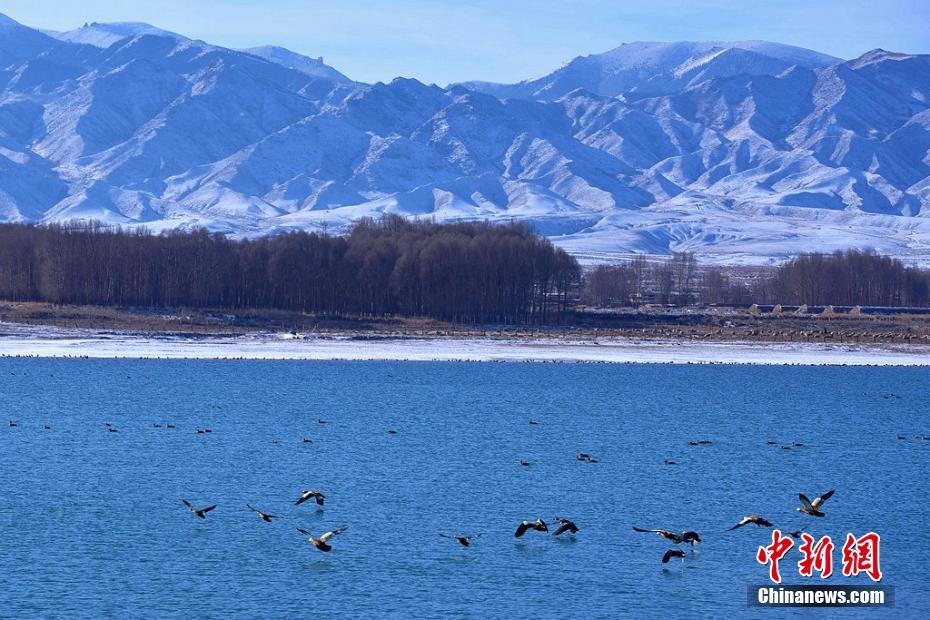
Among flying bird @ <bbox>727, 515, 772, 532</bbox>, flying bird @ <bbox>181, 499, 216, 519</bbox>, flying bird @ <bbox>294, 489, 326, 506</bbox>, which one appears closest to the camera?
flying bird @ <bbox>727, 515, 772, 532</bbox>

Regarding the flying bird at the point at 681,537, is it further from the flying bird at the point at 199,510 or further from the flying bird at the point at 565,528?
the flying bird at the point at 199,510

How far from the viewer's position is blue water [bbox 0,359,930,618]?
83.2 feet

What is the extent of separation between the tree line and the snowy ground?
15478 millimetres

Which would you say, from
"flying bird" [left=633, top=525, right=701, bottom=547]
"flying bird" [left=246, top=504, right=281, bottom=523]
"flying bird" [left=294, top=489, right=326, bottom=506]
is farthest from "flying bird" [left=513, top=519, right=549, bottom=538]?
"flying bird" [left=246, top=504, right=281, bottom=523]

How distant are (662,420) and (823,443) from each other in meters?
7.13

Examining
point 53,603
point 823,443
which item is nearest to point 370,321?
point 823,443

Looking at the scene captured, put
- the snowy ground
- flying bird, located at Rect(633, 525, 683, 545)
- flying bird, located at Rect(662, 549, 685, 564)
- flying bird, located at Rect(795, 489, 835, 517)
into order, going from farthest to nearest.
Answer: the snowy ground
flying bird, located at Rect(795, 489, 835, 517)
flying bird, located at Rect(633, 525, 683, 545)
flying bird, located at Rect(662, 549, 685, 564)

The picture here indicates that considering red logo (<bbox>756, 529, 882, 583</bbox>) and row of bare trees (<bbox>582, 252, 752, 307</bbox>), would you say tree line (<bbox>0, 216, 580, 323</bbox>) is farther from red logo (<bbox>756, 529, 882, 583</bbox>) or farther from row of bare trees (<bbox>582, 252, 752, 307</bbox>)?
red logo (<bbox>756, 529, 882, 583</bbox>)

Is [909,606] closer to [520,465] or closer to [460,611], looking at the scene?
[460,611]

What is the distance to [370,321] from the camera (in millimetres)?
94062

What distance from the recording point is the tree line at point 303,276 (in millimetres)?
99312

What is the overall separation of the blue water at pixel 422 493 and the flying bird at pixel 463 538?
15.2 inches

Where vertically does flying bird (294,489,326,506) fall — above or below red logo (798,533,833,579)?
above

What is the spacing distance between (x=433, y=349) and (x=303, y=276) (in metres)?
25.2
